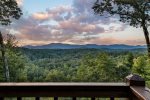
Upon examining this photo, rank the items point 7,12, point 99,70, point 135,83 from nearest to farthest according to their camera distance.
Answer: point 135,83 → point 99,70 → point 7,12

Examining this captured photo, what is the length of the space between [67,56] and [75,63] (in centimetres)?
237

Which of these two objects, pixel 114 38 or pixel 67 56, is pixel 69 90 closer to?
pixel 67 56

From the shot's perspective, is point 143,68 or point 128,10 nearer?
point 143,68

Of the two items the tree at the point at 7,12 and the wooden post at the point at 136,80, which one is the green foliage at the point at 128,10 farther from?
the wooden post at the point at 136,80

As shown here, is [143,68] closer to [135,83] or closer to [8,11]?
[8,11]

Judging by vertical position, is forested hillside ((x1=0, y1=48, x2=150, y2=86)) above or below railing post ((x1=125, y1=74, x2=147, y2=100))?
below

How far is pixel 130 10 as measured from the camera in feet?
79.9

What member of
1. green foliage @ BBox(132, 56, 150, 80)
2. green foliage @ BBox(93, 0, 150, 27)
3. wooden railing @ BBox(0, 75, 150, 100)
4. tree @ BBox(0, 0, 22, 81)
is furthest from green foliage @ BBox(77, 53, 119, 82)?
wooden railing @ BBox(0, 75, 150, 100)

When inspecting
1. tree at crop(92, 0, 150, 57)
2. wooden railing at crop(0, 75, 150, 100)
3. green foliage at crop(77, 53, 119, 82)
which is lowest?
green foliage at crop(77, 53, 119, 82)

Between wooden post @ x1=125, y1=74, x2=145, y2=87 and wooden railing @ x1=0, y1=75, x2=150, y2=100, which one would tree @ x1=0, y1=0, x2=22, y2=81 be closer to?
wooden railing @ x1=0, y1=75, x2=150, y2=100

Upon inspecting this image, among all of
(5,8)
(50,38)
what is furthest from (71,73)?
(50,38)

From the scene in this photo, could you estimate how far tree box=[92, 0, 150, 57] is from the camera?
2314 cm

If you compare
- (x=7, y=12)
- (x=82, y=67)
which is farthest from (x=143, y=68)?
(x=7, y=12)

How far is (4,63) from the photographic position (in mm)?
24219
